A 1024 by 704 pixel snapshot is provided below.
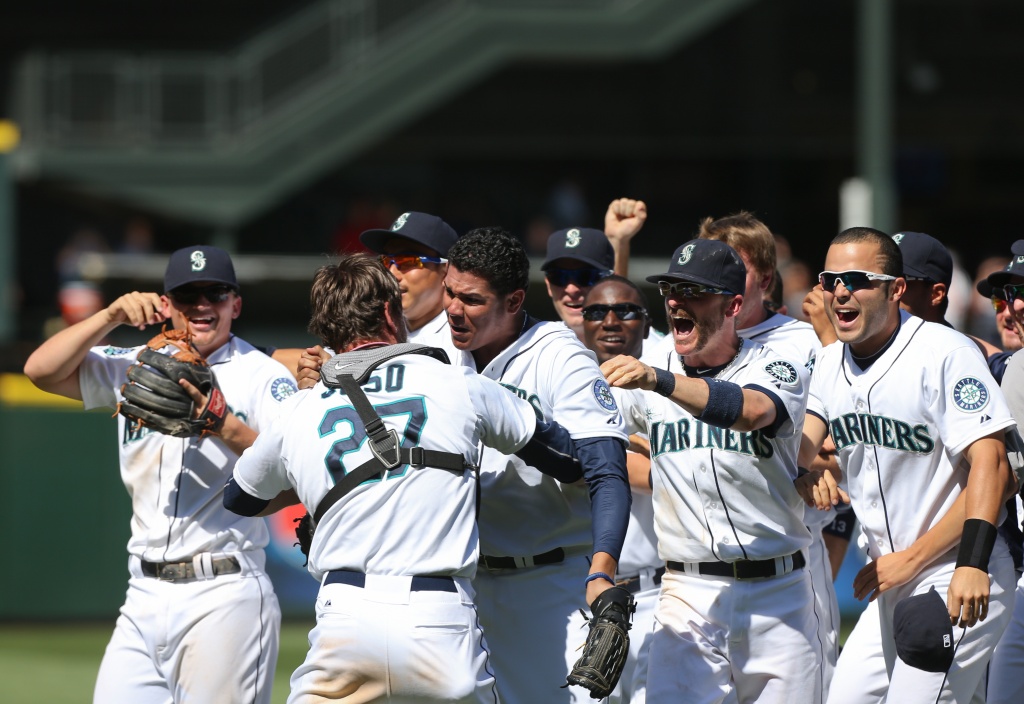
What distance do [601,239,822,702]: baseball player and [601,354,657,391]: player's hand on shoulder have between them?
1.79ft

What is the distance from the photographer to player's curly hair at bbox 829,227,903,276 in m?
5.02

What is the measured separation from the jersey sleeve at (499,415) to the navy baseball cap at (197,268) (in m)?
1.56

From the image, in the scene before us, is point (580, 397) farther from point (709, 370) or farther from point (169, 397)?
point (169, 397)

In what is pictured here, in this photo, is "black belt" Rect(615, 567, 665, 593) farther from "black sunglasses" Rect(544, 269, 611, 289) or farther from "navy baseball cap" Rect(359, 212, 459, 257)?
"navy baseball cap" Rect(359, 212, 459, 257)

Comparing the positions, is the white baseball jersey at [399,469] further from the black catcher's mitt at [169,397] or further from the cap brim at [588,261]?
the cap brim at [588,261]

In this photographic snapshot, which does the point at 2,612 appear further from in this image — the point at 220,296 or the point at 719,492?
the point at 719,492

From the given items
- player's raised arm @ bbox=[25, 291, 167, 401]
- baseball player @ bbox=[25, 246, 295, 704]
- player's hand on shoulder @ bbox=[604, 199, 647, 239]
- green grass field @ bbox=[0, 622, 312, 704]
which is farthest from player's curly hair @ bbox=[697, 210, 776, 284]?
green grass field @ bbox=[0, 622, 312, 704]

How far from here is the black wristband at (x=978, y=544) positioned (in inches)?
181

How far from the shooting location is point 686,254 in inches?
197

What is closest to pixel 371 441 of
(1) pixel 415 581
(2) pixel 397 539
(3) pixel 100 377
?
(2) pixel 397 539

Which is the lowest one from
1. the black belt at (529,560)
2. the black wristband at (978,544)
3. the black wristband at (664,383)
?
the black belt at (529,560)

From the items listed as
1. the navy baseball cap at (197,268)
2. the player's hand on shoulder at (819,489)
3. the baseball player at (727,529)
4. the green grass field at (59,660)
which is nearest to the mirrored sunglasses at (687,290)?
the baseball player at (727,529)

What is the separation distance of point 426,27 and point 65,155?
4952mm

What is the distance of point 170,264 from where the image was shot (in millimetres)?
5652
